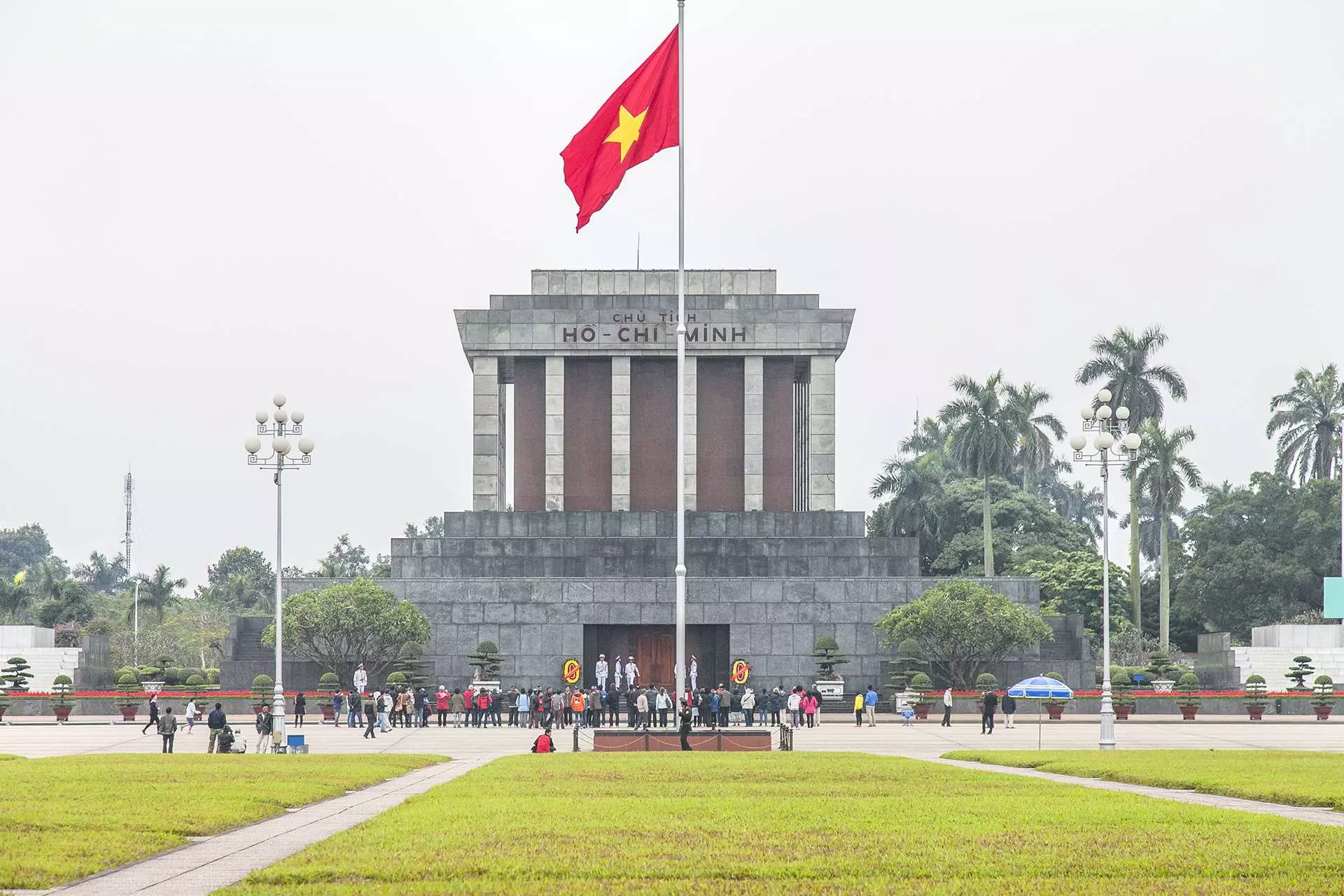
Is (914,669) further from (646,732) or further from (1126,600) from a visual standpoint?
(1126,600)

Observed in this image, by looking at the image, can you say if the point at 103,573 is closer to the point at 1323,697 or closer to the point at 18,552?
the point at 18,552

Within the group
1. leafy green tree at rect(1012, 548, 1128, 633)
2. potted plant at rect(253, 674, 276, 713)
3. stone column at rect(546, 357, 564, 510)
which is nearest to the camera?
potted plant at rect(253, 674, 276, 713)

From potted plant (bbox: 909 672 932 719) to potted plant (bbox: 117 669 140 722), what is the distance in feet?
88.1

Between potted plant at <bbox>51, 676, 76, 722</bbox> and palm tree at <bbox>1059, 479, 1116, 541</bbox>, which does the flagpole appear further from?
palm tree at <bbox>1059, 479, 1116, 541</bbox>

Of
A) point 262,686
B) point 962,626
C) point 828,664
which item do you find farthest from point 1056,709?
point 262,686

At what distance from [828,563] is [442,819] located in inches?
1935

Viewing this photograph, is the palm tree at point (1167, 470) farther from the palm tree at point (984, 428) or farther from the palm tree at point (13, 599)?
the palm tree at point (13, 599)

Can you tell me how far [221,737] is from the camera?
40.2 meters

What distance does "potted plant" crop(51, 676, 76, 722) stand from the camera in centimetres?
6000

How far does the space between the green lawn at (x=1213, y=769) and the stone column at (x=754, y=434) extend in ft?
112

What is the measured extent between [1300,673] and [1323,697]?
8257mm

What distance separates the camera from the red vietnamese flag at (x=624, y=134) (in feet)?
126

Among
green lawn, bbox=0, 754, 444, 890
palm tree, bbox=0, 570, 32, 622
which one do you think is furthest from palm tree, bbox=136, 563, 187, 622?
green lawn, bbox=0, 754, 444, 890

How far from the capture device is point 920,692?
204ft
